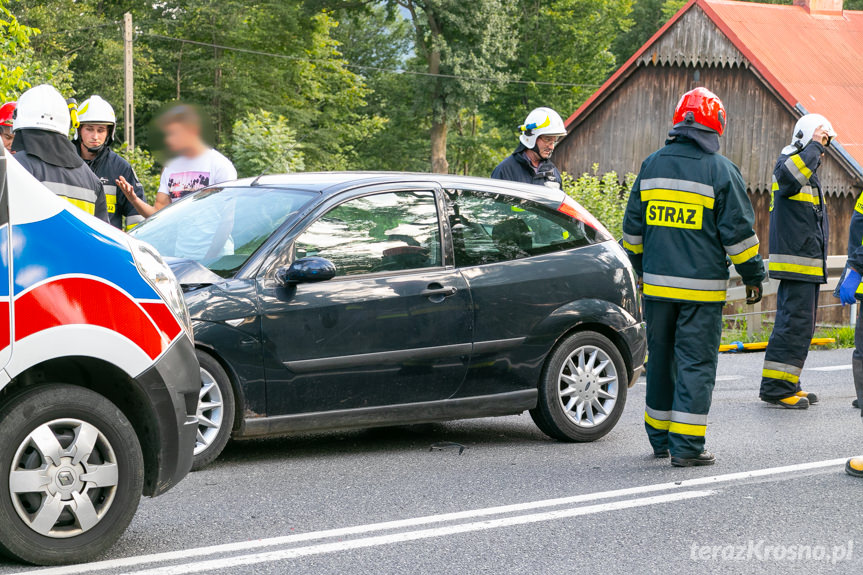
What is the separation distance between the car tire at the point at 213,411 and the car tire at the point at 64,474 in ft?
5.06

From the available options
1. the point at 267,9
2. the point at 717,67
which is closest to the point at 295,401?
the point at 717,67

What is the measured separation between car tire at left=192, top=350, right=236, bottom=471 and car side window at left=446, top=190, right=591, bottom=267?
1639 millimetres

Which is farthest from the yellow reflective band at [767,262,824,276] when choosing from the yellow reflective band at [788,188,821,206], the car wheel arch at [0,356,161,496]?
the car wheel arch at [0,356,161,496]

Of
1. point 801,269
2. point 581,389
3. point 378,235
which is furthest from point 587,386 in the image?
point 801,269

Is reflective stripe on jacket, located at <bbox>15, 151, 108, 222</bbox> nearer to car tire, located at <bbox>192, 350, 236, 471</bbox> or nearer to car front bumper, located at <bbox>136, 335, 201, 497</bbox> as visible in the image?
car tire, located at <bbox>192, 350, 236, 471</bbox>

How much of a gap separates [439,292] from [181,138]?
10.6 ft

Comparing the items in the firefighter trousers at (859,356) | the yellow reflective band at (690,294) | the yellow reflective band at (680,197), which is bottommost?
the firefighter trousers at (859,356)

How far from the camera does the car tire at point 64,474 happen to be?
4.46m

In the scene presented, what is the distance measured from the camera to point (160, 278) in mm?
4879

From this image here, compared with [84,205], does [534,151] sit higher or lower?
higher

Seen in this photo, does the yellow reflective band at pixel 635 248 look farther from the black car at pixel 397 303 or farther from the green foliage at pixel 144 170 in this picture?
the green foliage at pixel 144 170

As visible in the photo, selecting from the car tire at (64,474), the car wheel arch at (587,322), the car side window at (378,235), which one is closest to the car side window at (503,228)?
the car side window at (378,235)

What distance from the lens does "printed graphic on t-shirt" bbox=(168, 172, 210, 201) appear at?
29.4ft

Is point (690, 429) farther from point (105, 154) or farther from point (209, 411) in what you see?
point (105, 154)
